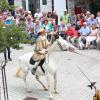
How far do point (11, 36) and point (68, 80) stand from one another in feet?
15.9

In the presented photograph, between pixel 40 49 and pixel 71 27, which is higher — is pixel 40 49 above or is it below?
above

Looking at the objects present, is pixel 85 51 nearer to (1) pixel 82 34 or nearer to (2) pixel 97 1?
(1) pixel 82 34

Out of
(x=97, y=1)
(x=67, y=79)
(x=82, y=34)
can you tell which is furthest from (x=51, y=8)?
(x=67, y=79)

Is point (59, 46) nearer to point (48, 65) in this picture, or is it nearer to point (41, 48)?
point (41, 48)

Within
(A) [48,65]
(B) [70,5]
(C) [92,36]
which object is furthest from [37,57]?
(B) [70,5]

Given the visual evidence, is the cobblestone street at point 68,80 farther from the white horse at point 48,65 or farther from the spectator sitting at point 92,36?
the spectator sitting at point 92,36

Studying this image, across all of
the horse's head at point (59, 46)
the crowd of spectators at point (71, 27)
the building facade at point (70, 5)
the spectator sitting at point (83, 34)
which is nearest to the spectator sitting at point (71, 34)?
the crowd of spectators at point (71, 27)

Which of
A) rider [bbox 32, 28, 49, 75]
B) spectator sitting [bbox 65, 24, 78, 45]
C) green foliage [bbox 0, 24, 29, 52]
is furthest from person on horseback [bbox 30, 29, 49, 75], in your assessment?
spectator sitting [bbox 65, 24, 78, 45]

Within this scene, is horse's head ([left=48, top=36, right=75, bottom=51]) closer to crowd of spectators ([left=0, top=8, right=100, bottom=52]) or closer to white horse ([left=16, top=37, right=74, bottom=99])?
white horse ([left=16, top=37, right=74, bottom=99])

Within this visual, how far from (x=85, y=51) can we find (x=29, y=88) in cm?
680

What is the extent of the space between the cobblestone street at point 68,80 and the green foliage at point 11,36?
2357 millimetres

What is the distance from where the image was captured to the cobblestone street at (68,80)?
1328cm

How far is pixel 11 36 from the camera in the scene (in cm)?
1056

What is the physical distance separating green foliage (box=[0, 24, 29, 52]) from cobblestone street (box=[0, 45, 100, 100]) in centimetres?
236
